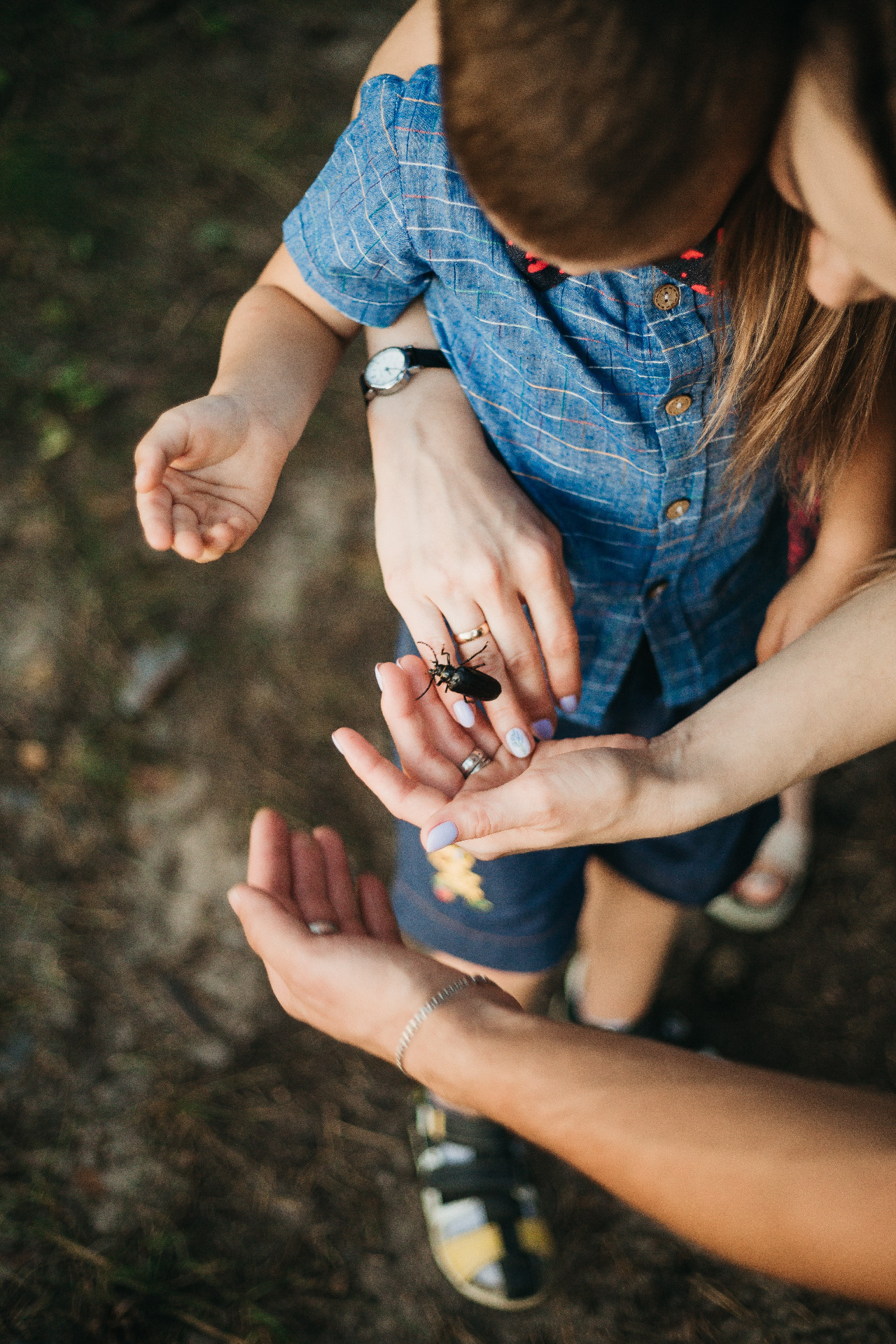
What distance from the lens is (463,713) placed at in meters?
1.60

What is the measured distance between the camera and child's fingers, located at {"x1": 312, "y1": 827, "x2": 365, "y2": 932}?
204cm

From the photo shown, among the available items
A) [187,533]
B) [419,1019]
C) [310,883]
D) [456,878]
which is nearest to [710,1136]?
[419,1019]

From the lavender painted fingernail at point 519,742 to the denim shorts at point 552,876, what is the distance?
426 mm

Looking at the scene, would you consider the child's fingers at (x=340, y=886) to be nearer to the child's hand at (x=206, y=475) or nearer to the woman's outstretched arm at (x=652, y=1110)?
the woman's outstretched arm at (x=652, y=1110)

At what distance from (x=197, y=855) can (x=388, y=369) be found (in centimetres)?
211

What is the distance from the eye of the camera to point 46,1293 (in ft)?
7.91

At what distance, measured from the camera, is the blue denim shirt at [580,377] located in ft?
4.81

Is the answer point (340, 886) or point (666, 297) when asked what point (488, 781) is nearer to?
point (340, 886)

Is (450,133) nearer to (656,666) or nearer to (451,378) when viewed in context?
(451,378)

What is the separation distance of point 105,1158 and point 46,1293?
352 millimetres

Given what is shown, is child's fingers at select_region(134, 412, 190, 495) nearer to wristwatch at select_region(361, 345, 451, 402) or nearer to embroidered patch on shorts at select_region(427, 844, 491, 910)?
wristwatch at select_region(361, 345, 451, 402)

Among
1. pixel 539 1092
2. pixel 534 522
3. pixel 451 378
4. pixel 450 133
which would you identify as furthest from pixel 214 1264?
pixel 450 133

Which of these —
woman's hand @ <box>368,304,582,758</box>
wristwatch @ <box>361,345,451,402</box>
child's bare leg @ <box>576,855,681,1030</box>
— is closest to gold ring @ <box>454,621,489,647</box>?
woman's hand @ <box>368,304,582,758</box>

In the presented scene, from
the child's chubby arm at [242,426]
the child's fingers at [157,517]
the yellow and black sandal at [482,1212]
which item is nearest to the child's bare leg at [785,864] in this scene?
the yellow and black sandal at [482,1212]
